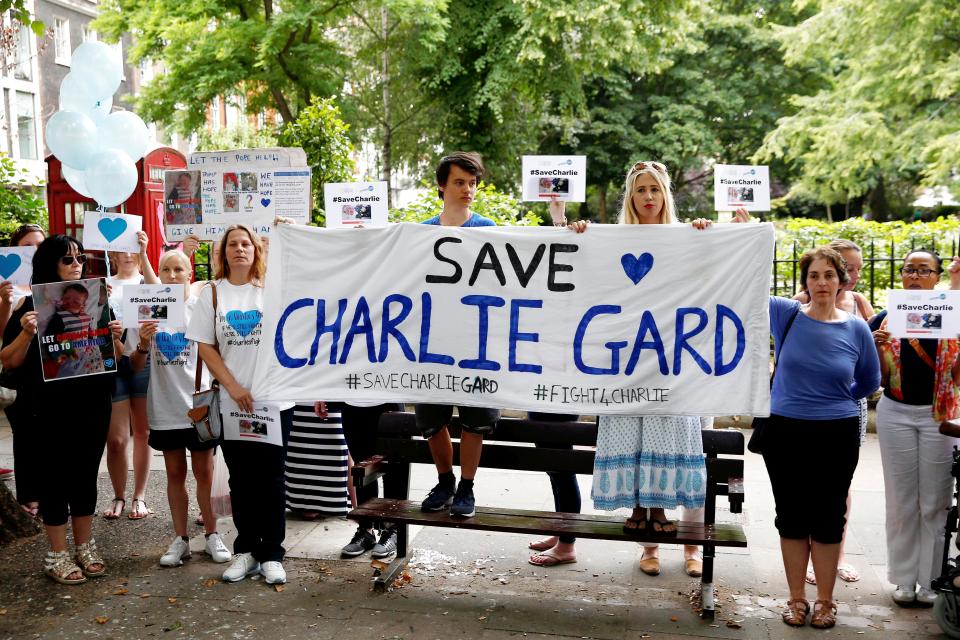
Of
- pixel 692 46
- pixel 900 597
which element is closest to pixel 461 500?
pixel 900 597

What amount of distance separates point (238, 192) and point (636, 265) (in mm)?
2904

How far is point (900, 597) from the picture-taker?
4.62 m

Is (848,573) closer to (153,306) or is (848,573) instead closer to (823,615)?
(823,615)

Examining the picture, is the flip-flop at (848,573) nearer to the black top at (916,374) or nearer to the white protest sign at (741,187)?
the black top at (916,374)

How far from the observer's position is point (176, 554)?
5176 millimetres

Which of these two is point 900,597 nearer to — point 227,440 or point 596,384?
point 596,384

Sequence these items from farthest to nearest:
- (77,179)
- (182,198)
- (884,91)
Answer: (884,91) < (77,179) < (182,198)

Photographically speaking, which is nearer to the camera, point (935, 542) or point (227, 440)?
point (935, 542)

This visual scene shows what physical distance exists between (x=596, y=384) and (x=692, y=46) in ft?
62.0

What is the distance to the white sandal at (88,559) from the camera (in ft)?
16.5

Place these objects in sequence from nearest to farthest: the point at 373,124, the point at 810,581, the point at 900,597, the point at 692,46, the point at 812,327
A: the point at 812,327, the point at 900,597, the point at 810,581, the point at 692,46, the point at 373,124

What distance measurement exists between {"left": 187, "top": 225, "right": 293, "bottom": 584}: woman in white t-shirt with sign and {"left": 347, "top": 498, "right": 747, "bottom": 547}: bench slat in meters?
0.55

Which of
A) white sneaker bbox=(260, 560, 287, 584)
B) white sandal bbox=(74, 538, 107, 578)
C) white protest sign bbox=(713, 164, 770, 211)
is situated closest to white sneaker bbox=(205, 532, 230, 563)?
white sneaker bbox=(260, 560, 287, 584)

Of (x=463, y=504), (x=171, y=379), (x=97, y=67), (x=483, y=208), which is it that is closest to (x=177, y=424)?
(x=171, y=379)
